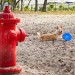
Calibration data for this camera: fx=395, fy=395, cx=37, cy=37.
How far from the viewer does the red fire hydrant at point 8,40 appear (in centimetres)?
511

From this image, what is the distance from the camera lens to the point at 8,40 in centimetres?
517

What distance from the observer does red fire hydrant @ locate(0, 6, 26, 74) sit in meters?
5.11

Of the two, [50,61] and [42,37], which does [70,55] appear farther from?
[42,37]

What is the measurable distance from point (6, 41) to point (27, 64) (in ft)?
4.07

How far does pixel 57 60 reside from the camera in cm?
660

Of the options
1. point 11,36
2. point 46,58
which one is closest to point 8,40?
point 11,36

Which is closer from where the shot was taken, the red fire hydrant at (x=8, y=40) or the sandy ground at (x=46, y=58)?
the red fire hydrant at (x=8, y=40)

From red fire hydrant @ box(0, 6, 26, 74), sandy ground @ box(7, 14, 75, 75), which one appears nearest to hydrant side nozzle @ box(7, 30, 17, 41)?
red fire hydrant @ box(0, 6, 26, 74)

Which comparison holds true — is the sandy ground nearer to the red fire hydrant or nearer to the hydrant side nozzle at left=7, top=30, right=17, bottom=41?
the red fire hydrant

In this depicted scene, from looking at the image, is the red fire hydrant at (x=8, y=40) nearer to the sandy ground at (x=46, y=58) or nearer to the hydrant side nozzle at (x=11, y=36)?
the hydrant side nozzle at (x=11, y=36)

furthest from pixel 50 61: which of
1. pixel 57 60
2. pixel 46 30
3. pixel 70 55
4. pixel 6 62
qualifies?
pixel 46 30

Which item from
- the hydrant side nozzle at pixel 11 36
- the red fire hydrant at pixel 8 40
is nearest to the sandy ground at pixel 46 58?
the red fire hydrant at pixel 8 40

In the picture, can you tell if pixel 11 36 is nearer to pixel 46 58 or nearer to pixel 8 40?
pixel 8 40

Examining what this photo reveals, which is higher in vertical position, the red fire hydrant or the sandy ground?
the red fire hydrant
